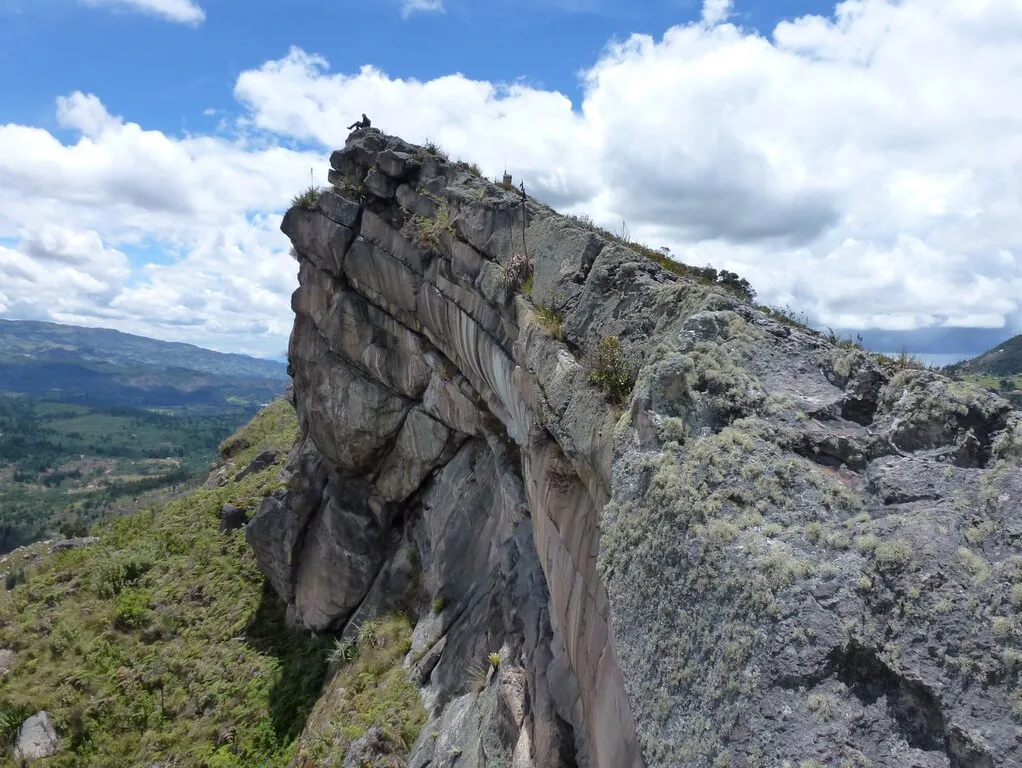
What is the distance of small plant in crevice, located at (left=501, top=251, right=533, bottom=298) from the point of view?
1631 cm

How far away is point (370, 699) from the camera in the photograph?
19.0 meters

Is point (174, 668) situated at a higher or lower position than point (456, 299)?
lower

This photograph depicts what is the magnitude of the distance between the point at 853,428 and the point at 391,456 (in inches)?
881

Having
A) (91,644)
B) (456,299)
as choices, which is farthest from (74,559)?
(456,299)

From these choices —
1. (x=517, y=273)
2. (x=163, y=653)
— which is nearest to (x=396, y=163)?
(x=517, y=273)

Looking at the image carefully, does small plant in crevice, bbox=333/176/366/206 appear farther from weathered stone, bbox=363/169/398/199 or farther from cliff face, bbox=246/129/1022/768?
cliff face, bbox=246/129/1022/768

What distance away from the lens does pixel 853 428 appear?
22.9 feet

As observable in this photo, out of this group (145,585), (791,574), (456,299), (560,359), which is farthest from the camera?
(145,585)

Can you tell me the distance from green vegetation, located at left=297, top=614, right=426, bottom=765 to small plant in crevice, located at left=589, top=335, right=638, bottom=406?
11.7 m

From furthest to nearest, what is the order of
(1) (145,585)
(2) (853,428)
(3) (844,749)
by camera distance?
(1) (145,585)
(2) (853,428)
(3) (844,749)

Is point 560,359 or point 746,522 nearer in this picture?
point 746,522

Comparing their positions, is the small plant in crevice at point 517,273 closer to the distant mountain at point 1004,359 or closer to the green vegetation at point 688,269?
the green vegetation at point 688,269

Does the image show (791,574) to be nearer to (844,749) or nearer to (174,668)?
(844,749)

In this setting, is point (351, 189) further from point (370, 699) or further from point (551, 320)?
point (370, 699)
